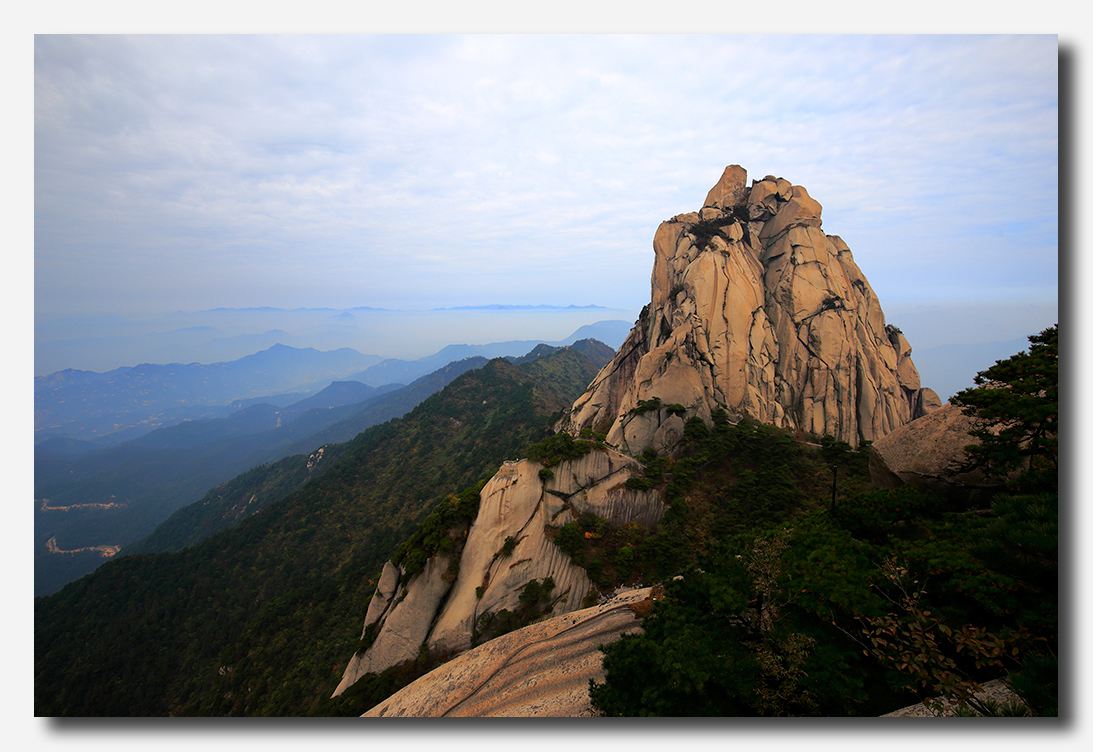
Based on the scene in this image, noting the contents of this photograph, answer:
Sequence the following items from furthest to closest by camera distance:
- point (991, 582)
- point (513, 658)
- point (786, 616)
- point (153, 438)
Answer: point (153, 438) → point (513, 658) → point (786, 616) → point (991, 582)

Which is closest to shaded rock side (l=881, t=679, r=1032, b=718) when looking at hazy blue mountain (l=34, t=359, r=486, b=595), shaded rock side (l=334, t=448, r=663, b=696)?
shaded rock side (l=334, t=448, r=663, b=696)

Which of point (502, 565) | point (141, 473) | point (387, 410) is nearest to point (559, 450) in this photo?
point (502, 565)

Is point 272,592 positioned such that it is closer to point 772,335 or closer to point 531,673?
point 531,673

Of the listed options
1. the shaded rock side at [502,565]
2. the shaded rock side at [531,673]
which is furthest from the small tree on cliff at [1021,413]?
the shaded rock side at [502,565]

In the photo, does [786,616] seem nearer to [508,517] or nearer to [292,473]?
[508,517]

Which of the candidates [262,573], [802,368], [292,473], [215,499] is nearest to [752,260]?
[802,368]

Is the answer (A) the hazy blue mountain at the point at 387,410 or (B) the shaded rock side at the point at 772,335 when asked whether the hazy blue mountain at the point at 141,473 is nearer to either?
(A) the hazy blue mountain at the point at 387,410

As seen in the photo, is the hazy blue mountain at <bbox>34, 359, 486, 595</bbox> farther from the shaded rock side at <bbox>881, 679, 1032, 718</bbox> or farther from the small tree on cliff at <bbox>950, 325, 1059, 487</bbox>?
the small tree on cliff at <bbox>950, 325, 1059, 487</bbox>
